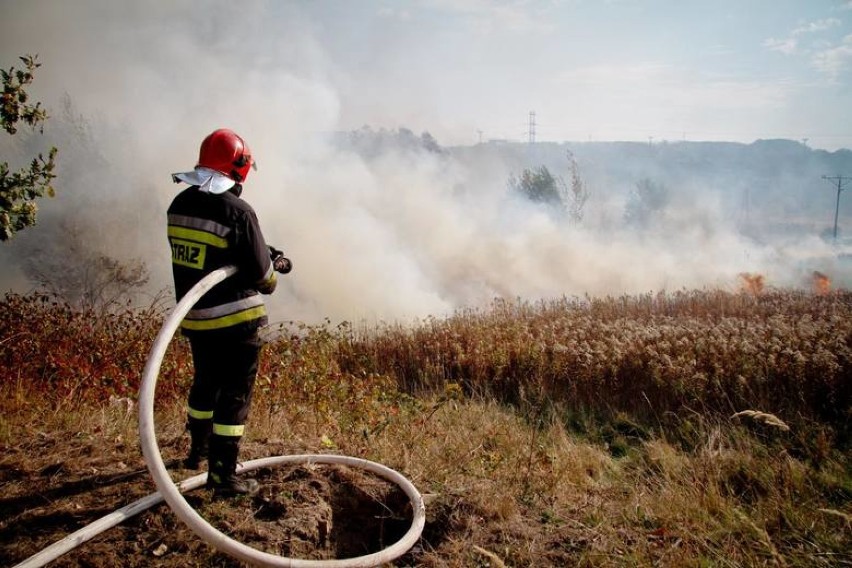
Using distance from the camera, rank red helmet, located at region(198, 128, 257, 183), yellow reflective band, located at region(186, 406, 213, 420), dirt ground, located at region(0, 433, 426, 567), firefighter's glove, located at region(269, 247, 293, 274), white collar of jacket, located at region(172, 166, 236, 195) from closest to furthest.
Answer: dirt ground, located at region(0, 433, 426, 567) → white collar of jacket, located at region(172, 166, 236, 195) → red helmet, located at region(198, 128, 257, 183) → yellow reflective band, located at region(186, 406, 213, 420) → firefighter's glove, located at region(269, 247, 293, 274)

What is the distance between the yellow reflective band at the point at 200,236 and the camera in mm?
3416

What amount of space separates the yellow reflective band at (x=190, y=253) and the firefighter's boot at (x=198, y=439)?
110 cm

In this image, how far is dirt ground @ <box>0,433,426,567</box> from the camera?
305 centimetres

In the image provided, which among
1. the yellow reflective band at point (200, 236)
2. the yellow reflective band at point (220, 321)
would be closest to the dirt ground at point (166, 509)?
the yellow reflective band at point (220, 321)

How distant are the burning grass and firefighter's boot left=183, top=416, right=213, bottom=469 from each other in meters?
0.39

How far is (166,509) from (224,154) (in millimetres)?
2262

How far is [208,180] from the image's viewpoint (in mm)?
3443

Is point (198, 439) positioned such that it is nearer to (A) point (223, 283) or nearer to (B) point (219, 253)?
(A) point (223, 283)

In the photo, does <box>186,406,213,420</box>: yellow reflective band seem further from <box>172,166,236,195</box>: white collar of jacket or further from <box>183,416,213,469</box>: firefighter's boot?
<box>172,166,236,195</box>: white collar of jacket

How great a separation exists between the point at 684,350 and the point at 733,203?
82702mm

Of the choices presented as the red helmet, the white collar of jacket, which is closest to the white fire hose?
the white collar of jacket

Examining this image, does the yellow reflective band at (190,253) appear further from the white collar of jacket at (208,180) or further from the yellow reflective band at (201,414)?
the yellow reflective band at (201,414)

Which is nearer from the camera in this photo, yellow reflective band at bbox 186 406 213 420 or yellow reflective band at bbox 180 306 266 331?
yellow reflective band at bbox 180 306 266 331

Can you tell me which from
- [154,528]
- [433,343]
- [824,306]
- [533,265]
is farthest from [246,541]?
[533,265]
